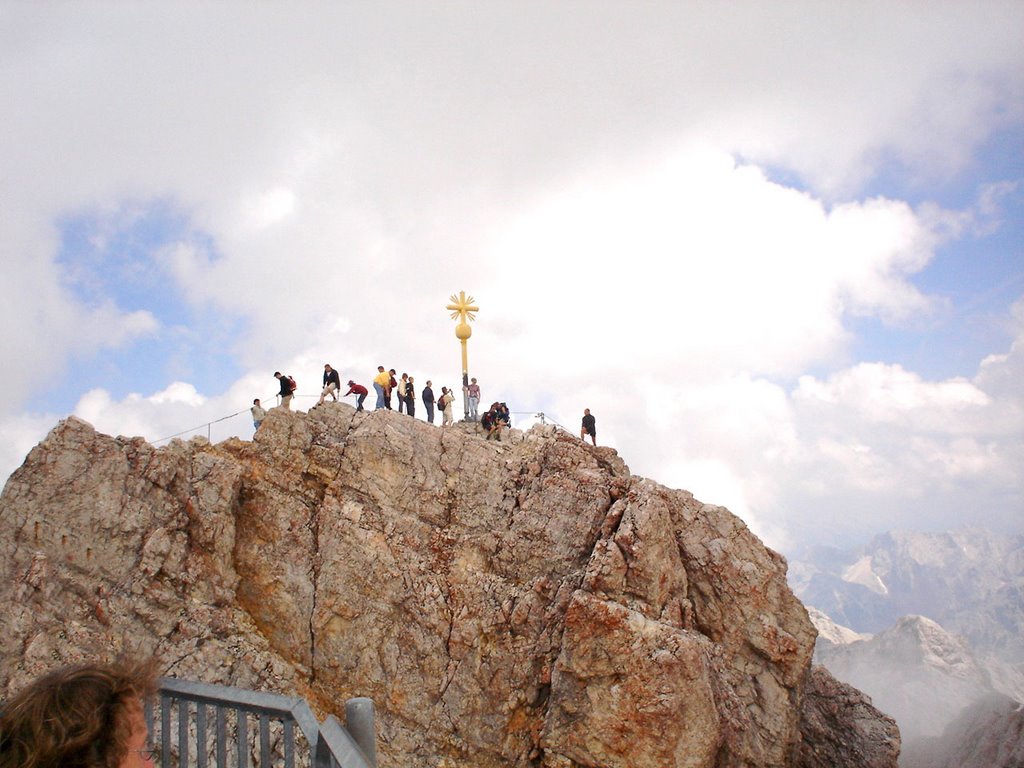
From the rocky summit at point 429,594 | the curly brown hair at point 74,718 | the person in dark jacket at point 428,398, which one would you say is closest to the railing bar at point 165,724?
the curly brown hair at point 74,718

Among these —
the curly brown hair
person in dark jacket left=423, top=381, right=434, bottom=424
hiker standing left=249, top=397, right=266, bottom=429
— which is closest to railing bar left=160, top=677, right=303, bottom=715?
the curly brown hair

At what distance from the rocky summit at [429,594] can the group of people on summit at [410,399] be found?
1311mm

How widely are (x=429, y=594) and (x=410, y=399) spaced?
9.09 m

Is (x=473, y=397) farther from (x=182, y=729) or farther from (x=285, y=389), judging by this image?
(x=182, y=729)

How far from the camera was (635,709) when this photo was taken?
18969mm

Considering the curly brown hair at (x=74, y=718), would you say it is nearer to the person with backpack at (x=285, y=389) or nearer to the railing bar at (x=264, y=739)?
the railing bar at (x=264, y=739)

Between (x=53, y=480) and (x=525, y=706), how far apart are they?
1578 centimetres

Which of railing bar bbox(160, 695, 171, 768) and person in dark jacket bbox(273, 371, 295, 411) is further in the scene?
person in dark jacket bbox(273, 371, 295, 411)

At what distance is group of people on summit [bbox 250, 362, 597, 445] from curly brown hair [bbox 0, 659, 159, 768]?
2150 cm

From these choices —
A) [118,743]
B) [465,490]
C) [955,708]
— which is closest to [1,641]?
[465,490]

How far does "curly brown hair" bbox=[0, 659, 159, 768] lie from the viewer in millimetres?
3527

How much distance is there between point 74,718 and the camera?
362cm

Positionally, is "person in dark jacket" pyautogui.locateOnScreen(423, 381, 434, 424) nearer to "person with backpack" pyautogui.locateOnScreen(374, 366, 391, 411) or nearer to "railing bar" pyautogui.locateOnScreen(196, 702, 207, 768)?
"person with backpack" pyautogui.locateOnScreen(374, 366, 391, 411)

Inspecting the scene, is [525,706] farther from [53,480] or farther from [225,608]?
[53,480]
